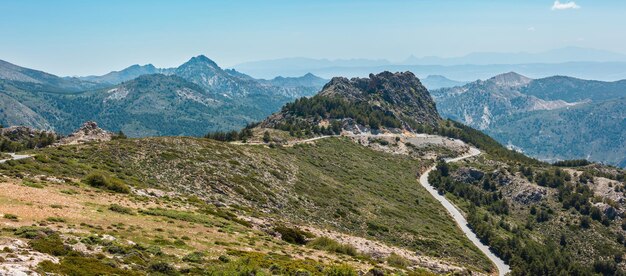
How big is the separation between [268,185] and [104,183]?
38481 mm

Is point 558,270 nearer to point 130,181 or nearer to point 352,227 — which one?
point 352,227

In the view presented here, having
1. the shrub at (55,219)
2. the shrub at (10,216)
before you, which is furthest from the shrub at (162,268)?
the shrub at (10,216)

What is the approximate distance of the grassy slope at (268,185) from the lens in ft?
245

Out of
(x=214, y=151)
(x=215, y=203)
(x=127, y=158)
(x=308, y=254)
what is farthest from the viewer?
(x=214, y=151)

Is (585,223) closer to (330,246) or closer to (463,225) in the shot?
(463,225)

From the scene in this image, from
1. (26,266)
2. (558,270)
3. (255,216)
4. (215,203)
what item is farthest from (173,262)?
(558,270)

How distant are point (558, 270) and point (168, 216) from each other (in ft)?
317

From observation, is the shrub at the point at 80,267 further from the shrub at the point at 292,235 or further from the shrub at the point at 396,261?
the shrub at the point at 396,261

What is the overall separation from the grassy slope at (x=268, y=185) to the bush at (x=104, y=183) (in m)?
5.53

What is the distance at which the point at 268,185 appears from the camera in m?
93.1

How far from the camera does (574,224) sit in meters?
143

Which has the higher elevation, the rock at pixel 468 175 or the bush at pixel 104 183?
the bush at pixel 104 183

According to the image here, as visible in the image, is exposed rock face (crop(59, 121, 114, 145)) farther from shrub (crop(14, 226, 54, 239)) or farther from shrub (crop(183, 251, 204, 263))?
shrub (crop(183, 251, 204, 263))

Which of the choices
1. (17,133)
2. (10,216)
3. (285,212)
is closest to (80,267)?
(10,216)
